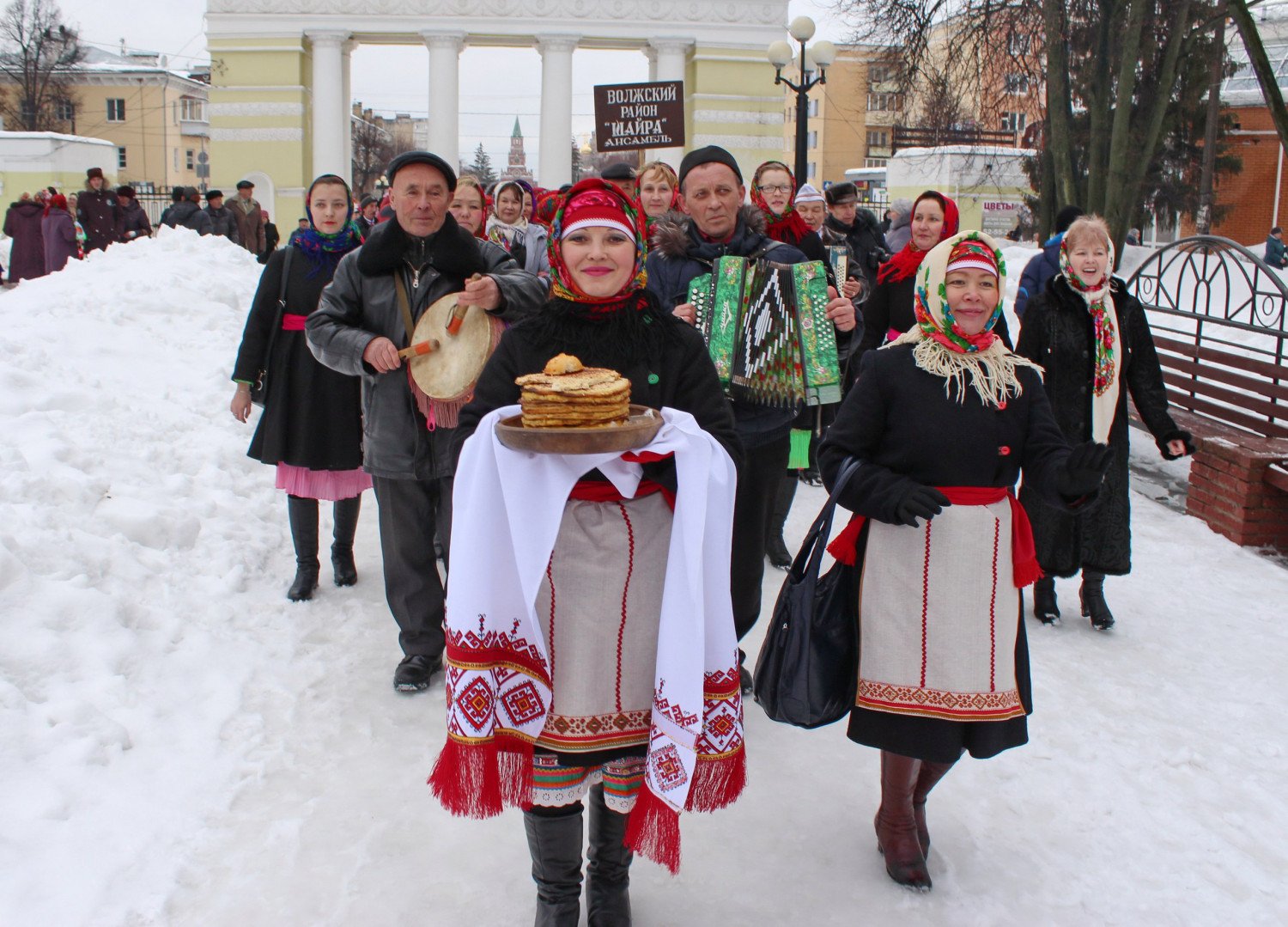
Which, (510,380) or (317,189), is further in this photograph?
(317,189)

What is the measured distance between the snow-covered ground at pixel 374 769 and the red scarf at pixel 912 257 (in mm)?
2085

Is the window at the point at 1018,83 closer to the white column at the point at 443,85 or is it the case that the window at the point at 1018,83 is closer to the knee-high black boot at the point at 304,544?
the white column at the point at 443,85

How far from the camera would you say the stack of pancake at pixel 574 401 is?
2584 millimetres

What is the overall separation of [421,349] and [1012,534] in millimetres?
2420

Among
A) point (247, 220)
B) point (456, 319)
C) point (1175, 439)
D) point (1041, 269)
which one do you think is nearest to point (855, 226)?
point (1041, 269)

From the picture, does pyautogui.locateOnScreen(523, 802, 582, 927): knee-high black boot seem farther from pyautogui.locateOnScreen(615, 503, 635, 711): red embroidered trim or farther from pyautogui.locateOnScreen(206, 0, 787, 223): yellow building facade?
pyautogui.locateOnScreen(206, 0, 787, 223): yellow building facade

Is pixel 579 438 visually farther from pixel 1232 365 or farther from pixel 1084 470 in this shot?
pixel 1232 365

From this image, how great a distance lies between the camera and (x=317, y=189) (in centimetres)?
560

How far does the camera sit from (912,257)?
6.95 metres

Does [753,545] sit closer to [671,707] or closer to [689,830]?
[689,830]

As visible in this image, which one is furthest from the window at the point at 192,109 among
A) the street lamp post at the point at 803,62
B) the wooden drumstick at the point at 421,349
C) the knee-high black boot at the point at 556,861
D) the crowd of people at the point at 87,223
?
the knee-high black boot at the point at 556,861

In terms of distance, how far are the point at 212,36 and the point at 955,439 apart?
32712 mm

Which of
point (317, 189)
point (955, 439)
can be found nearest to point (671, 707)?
point (955, 439)

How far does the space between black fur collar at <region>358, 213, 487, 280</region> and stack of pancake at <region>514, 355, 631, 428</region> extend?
2.19m
